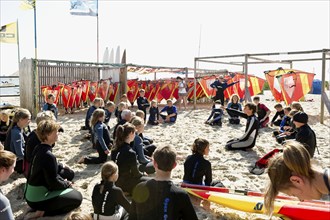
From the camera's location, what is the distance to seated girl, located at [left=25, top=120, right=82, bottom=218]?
3.39 metres

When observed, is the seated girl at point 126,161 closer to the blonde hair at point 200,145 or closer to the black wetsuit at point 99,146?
the blonde hair at point 200,145

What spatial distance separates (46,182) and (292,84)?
9217 mm

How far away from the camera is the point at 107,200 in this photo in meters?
3.14

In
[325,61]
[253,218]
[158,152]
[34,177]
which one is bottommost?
[253,218]

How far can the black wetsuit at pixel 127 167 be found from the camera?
393cm

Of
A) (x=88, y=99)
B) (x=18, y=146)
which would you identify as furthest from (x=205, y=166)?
(x=88, y=99)

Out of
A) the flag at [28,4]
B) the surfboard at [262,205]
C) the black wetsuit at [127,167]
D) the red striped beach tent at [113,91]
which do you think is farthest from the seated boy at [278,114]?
the flag at [28,4]

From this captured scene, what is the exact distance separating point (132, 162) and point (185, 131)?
16.6 feet

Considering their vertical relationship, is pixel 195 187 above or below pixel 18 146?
below

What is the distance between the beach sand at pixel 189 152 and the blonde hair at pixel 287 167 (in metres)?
0.18

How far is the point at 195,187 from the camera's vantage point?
3.84 metres

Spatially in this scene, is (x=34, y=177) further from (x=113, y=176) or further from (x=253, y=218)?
(x=253, y=218)

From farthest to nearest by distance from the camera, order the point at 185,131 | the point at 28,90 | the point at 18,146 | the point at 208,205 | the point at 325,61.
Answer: the point at 28,90
the point at 325,61
the point at 185,131
the point at 18,146
the point at 208,205

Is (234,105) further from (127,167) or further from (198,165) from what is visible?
(127,167)
